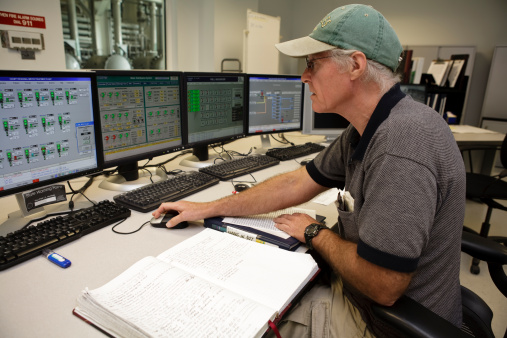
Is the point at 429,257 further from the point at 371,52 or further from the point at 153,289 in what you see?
the point at 153,289

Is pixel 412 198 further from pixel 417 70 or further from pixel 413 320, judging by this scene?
pixel 417 70

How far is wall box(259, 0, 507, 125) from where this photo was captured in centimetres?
476

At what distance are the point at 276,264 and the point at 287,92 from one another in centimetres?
160

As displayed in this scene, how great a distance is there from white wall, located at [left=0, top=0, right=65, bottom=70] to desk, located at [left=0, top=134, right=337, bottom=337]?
6.22ft

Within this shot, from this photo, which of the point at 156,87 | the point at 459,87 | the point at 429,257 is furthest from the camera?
the point at 459,87

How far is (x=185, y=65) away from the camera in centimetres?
437

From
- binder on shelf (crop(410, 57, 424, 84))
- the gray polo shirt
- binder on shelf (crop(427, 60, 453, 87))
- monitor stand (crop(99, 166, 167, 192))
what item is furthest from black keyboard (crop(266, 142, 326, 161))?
binder on shelf (crop(427, 60, 453, 87))

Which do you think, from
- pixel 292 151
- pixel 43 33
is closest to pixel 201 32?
pixel 43 33

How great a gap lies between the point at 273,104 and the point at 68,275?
5.35 ft

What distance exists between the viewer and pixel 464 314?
39.8 inches

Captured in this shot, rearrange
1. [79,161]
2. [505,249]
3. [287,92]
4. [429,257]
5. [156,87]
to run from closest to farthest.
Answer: [429,257] < [505,249] < [79,161] < [156,87] < [287,92]

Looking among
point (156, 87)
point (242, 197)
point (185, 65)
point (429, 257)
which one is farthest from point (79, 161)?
point (185, 65)

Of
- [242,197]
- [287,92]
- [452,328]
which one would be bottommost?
[452,328]

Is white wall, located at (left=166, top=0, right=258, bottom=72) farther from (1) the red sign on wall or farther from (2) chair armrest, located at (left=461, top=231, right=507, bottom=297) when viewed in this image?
(2) chair armrest, located at (left=461, top=231, right=507, bottom=297)
